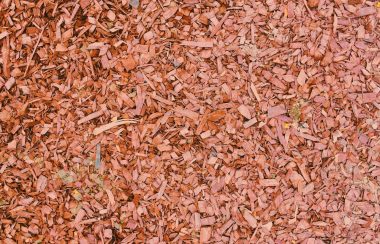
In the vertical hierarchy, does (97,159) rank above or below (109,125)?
below

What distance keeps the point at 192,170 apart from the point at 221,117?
0.33 meters

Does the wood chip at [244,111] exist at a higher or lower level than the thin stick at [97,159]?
higher

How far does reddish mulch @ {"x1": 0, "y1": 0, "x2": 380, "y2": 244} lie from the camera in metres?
2.57

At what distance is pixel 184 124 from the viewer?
257 cm

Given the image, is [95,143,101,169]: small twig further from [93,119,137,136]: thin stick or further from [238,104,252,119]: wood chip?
[238,104,252,119]: wood chip

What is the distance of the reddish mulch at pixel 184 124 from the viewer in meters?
2.57

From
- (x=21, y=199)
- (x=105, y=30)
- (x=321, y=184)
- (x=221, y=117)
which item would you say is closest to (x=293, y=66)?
(x=221, y=117)

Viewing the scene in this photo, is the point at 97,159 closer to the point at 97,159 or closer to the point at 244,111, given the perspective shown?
→ the point at 97,159

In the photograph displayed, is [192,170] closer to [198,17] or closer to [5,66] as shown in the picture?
[198,17]

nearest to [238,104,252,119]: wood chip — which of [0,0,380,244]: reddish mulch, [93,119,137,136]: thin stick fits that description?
[0,0,380,244]: reddish mulch

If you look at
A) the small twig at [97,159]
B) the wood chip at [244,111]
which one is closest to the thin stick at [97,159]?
the small twig at [97,159]

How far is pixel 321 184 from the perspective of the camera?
2.59 meters

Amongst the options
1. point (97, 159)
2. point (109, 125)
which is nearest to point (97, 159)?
point (97, 159)

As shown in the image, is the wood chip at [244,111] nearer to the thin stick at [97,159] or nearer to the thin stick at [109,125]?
the thin stick at [109,125]
